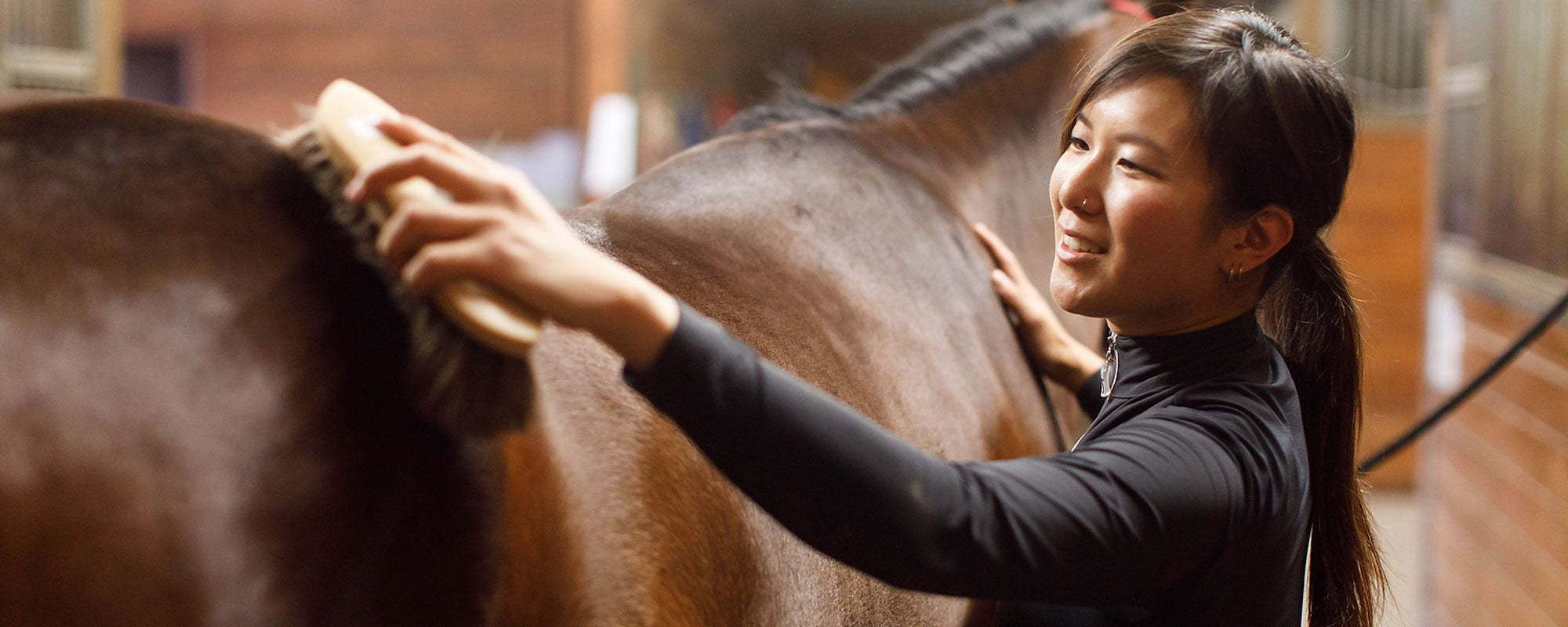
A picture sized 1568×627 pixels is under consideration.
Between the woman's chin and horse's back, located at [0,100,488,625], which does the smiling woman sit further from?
horse's back, located at [0,100,488,625]

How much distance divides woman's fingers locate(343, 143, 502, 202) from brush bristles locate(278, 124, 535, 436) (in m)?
0.02

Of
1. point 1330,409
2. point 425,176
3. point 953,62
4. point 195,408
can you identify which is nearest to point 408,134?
point 425,176

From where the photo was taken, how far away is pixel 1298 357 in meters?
0.85

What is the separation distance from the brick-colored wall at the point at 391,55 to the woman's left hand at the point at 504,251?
3894 mm

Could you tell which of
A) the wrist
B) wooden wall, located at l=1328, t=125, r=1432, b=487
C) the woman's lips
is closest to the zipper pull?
the woman's lips

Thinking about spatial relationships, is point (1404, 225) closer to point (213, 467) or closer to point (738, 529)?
point (738, 529)

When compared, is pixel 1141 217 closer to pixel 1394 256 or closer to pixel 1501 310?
pixel 1501 310

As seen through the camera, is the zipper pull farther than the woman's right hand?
No

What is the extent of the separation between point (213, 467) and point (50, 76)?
2456 mm

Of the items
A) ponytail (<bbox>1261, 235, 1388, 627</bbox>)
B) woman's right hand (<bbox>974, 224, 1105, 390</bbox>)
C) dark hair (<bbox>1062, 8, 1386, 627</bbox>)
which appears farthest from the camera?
woman's right hand (<bbox>974, 224, 1105, 390</bbox>)

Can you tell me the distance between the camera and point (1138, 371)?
779mm

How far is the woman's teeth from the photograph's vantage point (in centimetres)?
74

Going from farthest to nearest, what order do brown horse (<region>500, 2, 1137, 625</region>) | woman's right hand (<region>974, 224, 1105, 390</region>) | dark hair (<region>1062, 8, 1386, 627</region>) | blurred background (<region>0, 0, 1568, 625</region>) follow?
1. blurred background (<region>0, 0, 1568, 625</region>)
2. woman's right hand (<region>974, 224, 1105, 390</region>)
3. dark hair (<region>1062, 8, 1386, 627</region>)
4. brown horse (<region>500, 2, 1137, 625</region>)

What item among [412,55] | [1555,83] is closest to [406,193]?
[1555,83]
